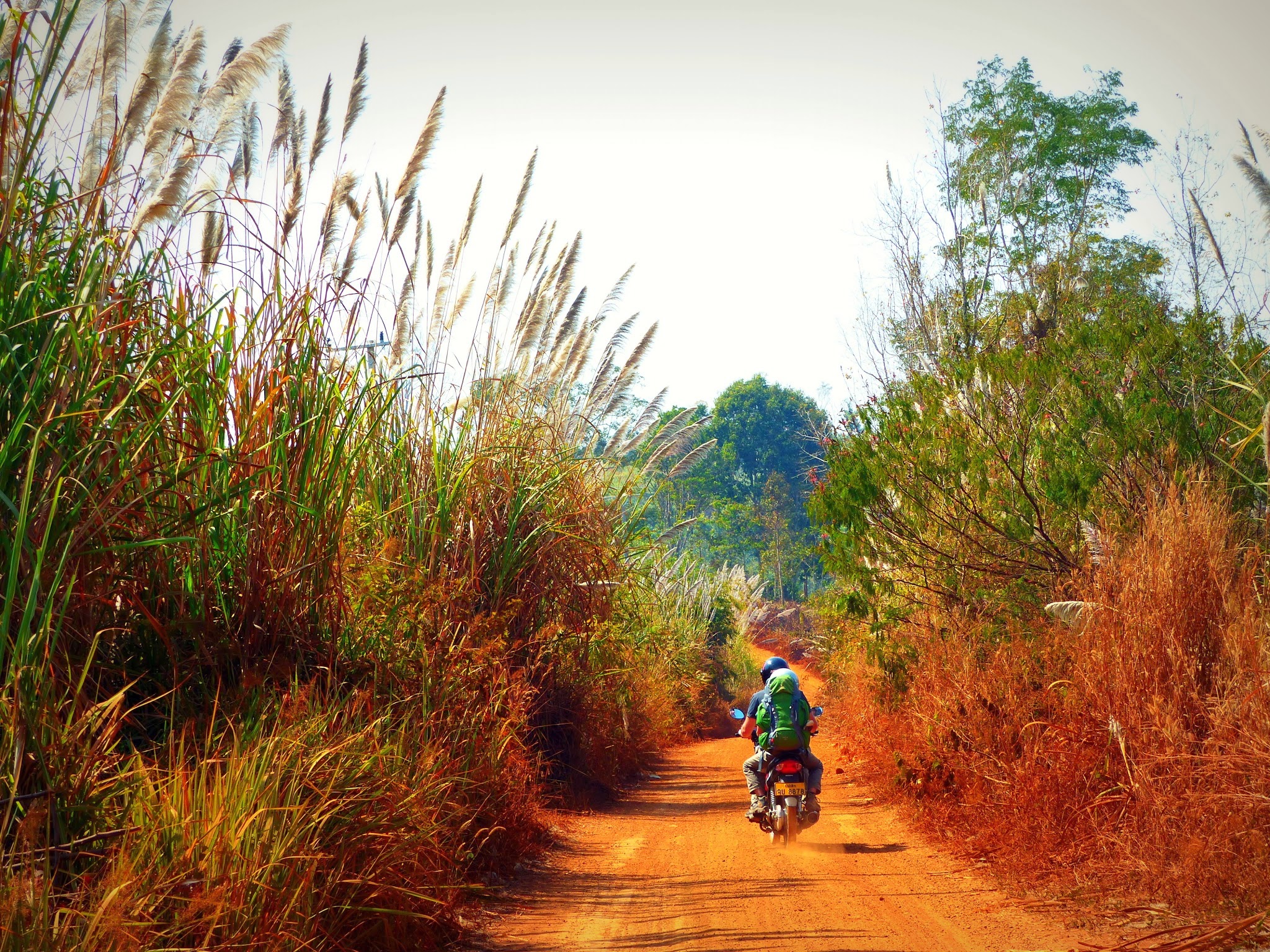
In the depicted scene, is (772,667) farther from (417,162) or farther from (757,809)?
(417,162)

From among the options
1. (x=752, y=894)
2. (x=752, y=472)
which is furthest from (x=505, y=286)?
(x=752, y=472)

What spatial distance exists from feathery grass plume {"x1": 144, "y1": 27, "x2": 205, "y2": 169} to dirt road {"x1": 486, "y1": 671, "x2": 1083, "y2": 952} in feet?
13.2

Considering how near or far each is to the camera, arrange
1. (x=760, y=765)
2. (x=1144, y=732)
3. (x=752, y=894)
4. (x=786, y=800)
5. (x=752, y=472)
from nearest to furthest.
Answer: (x=1144, y=732) < (x=752, y=894) < (x=786, y=800) < (x=760, y=765) < (x=752, y=472)

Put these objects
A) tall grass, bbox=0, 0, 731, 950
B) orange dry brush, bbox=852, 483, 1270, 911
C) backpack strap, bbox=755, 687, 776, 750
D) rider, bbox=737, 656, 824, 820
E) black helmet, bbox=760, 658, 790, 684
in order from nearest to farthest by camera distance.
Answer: tall grass, bbox=0, 0, 731, 950 → orange dry brush, bbox=852, 483, 1270, 911 → rider, bbox=737, 656, 824, 820 → backpack strap, bbox=755, 687, 776, 750 → black helmet, bbox=760, 658, 790, 684

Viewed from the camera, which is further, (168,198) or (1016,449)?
(1016,449)

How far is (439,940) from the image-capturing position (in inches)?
172

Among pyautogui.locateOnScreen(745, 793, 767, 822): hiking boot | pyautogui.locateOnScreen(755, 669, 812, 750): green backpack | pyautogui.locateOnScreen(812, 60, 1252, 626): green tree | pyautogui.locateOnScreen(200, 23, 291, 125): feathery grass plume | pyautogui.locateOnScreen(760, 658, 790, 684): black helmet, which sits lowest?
pyautogui.locateOnScreen(745, 793, 767, 822): hiking boot

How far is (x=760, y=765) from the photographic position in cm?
809

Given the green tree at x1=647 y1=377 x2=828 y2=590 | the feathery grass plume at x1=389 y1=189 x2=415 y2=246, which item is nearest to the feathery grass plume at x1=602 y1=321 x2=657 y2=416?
the feathery grass plume at x1=389 y1=189 x2=415 y2=246

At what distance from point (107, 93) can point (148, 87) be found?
1.38 feet

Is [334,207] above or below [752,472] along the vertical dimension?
below

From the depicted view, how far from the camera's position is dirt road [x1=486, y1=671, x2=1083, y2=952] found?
4555 millimetres

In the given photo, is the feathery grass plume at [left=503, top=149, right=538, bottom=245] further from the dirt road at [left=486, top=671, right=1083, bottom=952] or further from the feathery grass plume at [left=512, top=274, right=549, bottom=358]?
the dirt road at [left=486, top=671, right=1083, bottom=952]

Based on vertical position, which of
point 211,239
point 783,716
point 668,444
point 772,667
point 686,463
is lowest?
point 783,716
